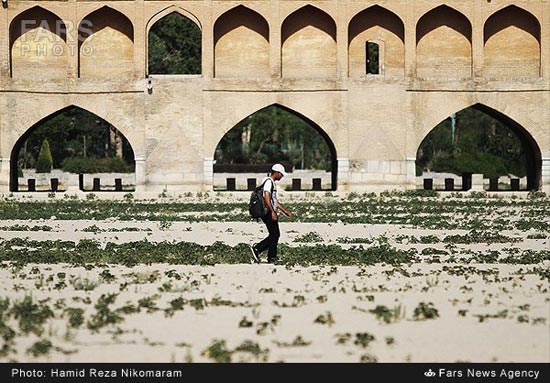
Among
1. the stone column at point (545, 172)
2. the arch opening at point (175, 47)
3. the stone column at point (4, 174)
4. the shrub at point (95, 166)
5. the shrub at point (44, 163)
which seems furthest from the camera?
the arch opening at point (175, 47)

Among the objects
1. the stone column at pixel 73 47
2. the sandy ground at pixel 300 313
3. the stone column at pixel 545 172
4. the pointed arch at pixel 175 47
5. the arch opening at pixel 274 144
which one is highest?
the pointed arch at pixel 175 47

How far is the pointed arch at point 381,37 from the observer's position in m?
32.8

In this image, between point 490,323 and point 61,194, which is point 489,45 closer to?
point 61,194

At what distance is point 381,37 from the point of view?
108ft

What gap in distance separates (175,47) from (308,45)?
28237 millimetres

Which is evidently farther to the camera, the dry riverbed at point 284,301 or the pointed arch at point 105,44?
the pointed arch at point 105,44

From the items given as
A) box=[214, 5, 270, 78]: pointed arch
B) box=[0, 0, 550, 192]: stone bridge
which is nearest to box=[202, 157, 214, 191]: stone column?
box=[0, 0, 550, 192]: stone bridge

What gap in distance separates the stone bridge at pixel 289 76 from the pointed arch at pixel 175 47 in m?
22.7

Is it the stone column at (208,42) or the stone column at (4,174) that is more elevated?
the stone column at (208,42)

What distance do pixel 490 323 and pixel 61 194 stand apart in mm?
22788

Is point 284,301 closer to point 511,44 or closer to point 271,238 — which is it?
point 271,238

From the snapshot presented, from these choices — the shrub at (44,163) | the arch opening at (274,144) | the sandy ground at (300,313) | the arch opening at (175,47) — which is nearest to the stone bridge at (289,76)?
the shrub at (44,163)

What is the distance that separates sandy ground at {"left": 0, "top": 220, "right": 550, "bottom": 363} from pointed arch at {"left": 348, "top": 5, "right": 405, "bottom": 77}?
19749mm
